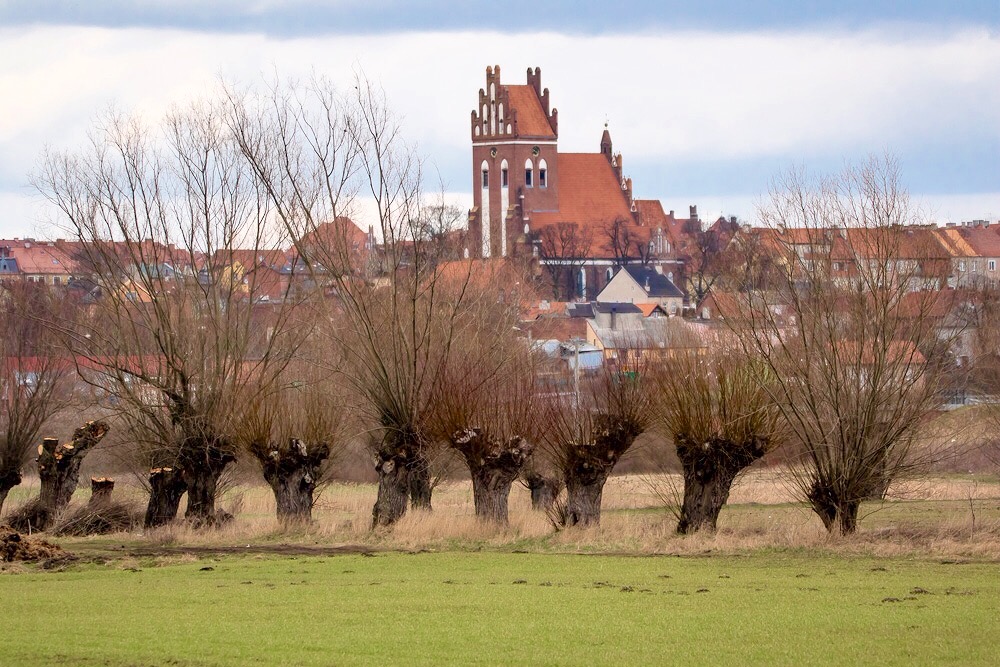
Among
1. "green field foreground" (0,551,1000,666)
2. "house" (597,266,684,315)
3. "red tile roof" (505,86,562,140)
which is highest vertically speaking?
"red tile roof" (505,86,562,140)

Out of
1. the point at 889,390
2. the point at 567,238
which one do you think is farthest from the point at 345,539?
the point at 567,238

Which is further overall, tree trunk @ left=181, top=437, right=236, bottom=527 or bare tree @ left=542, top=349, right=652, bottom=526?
tree trunk @ left=181, top=437, right=236, bottom=527

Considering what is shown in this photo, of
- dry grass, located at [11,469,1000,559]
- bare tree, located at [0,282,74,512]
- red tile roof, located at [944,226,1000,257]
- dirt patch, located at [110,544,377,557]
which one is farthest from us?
red tile roof, located at [944,226,1000,257]

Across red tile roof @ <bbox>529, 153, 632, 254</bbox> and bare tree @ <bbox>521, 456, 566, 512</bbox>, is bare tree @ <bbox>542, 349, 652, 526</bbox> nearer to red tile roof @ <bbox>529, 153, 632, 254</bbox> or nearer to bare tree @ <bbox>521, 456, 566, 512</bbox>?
bare tree @ <bbox>521, 456, 566, 512</bbox>

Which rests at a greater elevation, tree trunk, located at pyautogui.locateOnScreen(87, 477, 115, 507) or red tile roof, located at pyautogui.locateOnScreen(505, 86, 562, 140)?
red tile roof, located at pyautogui.locateOnScreen(505, 86, 562, 140)

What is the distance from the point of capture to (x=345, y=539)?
81.7ft

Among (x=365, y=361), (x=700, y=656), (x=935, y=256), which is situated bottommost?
(x=700, y=656)

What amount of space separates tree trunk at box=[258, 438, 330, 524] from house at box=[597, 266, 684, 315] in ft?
433

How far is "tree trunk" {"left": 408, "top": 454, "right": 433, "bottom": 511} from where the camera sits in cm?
2794

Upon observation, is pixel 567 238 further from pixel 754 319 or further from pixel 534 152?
pixel 754 319

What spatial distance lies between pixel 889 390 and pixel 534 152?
15038cm

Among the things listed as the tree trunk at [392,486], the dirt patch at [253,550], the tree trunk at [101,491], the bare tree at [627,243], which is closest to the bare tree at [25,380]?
the tree trunk at [101,491]

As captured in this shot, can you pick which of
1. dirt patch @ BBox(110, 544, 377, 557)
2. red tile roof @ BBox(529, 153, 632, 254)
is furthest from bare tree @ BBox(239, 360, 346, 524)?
red tile roof @ BBox(529, 153, 632, 254)

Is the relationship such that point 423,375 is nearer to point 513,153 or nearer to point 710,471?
point 710,471
